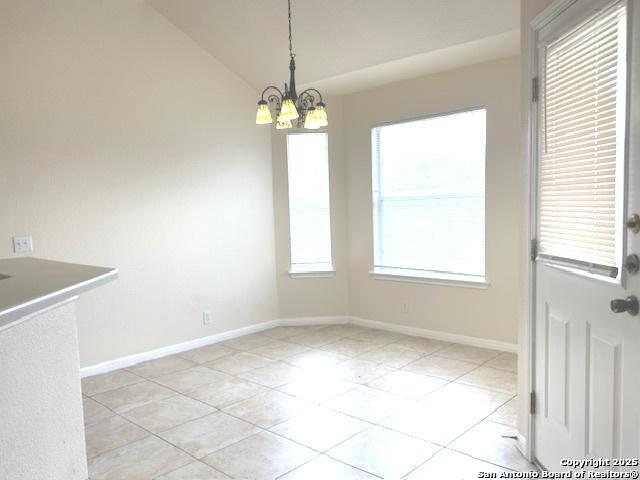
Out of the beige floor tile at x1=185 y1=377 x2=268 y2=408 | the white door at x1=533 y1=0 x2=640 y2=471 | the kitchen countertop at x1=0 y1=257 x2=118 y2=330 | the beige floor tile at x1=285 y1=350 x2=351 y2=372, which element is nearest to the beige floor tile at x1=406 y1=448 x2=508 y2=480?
the white door at x1=533 y1=0 x2=640 y2=471

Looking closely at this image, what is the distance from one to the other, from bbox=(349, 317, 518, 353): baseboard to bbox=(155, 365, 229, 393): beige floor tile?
6.16ft

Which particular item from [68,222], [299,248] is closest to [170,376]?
[68,222]

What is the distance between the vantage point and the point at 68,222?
3914 millimetres

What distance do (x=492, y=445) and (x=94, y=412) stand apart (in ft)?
8.17

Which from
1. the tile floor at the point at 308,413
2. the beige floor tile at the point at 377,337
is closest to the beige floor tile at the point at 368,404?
the tile floor at the point at 308,413

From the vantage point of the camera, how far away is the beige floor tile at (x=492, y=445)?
253 centimetres

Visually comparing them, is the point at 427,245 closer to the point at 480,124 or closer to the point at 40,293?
the point at 480,124

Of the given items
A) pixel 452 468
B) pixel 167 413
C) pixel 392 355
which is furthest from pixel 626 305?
pixel 392 355

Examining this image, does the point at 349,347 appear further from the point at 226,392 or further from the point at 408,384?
the point at 226,392

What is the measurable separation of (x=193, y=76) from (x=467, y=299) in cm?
326

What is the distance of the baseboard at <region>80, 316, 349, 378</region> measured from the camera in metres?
4.12

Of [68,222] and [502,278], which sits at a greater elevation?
[68,222]

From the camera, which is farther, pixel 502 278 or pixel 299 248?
pixel 299 248

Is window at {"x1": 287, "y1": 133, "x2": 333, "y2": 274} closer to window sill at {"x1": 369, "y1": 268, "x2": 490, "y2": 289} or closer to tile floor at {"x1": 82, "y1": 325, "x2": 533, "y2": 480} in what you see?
window sill at {"x1": 369, "y1": 268, "x2": 490, "y2": 289}
